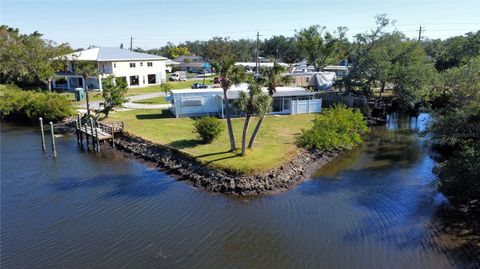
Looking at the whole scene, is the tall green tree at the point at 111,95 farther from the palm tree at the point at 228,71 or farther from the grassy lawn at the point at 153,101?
Result: the palm tree at the point at 228,71

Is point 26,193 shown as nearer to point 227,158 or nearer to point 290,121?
point 227,158

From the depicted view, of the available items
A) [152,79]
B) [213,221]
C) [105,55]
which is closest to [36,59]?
[105,55]

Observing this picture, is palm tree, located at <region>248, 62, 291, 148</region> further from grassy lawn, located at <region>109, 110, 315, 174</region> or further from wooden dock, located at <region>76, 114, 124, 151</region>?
wooden dock, located at <region>76, 114, 124, 151</region>

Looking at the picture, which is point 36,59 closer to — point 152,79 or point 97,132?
point 152,79

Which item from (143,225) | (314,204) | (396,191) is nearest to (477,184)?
(396,191)

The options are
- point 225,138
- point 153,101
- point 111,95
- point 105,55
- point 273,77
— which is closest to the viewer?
point 273,77

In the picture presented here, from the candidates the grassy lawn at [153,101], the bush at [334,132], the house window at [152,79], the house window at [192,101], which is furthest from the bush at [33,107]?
the bush at [334,132]

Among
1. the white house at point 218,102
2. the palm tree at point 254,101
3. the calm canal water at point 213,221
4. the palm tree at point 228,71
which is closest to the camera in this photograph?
the calm canal water at point 213,221
